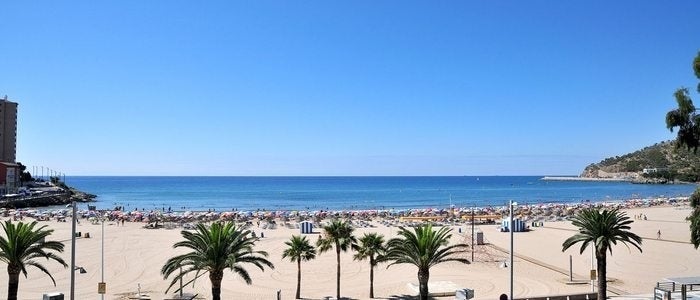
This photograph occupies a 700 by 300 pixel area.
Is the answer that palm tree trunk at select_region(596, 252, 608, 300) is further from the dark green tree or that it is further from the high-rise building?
the high-rise building

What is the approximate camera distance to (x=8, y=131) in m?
146

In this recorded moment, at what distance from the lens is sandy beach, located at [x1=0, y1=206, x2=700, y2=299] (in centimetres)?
2639

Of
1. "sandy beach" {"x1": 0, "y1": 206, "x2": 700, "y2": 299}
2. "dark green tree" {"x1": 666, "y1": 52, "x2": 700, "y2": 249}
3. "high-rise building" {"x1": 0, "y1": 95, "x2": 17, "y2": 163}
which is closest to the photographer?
"dark green tree" {"x1": 666, "y1": 52, "x2": 700, "y2": 249}

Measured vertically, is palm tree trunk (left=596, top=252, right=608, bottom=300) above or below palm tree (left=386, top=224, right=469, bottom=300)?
below

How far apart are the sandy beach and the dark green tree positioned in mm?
7698

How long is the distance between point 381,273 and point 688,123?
17.5 metres

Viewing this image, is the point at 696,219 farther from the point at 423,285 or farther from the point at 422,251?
the point at 423,285

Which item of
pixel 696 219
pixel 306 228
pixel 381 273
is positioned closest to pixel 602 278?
pixel 696 219

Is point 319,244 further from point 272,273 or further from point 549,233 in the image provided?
point 549,233

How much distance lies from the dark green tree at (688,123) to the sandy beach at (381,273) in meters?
7.70

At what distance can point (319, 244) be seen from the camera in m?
25.8

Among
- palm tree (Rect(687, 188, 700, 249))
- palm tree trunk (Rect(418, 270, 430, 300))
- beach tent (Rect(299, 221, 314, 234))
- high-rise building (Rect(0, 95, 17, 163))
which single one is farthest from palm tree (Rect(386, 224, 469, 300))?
high-rise building (Rect(0, 95, 17, 163))

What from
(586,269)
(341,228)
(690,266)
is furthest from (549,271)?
(341,228)

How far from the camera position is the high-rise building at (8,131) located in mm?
143750
